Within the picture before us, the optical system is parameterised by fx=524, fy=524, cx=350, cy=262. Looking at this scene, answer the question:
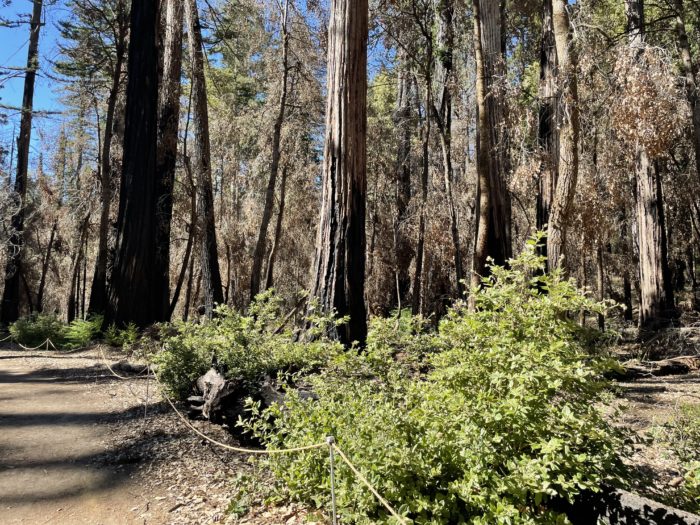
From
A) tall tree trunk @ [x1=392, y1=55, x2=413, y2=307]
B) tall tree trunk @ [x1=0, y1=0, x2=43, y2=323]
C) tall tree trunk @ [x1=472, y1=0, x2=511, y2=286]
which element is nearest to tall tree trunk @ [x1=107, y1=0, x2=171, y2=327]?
tall tree trunk @ [x1=392, y1=55, x2=413, y2=307]

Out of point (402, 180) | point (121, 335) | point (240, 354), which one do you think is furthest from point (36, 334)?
point (402, 180)

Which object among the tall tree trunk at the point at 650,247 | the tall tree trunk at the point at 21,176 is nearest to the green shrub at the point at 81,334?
the tall tree trunk at the point at 21,176

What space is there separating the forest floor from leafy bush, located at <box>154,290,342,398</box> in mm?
565

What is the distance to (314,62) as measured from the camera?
16625 mm

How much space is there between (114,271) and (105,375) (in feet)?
16.5

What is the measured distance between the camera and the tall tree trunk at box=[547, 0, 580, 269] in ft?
24.0

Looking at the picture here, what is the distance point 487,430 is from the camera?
318 centimetres

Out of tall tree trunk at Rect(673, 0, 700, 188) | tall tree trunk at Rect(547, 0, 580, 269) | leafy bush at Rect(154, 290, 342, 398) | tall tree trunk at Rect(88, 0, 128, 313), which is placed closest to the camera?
leafy bush at Rect(154, 290, 342, 398)

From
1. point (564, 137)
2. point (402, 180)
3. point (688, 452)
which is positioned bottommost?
point (688, 452)

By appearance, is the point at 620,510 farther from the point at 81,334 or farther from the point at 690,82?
the point at 81,334

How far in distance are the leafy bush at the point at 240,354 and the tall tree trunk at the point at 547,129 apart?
4715mm

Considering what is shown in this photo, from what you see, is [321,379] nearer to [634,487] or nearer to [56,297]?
[634,487]

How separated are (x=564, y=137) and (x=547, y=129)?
10.4ft

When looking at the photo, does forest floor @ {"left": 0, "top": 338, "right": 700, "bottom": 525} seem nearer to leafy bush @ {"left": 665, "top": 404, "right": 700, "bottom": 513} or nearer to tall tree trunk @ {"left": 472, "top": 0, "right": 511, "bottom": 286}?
leafy bush @ {"left": 665, "top": 404, "right": 700, "bottom": 513}
